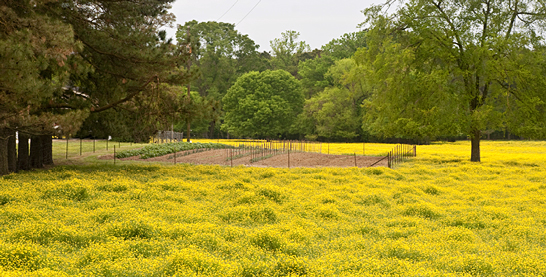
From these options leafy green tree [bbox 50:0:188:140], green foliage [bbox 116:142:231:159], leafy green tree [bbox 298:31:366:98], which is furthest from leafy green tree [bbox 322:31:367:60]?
leafy green tree [bbox 50:0:188:140]

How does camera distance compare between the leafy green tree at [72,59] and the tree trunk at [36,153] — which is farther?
the tree trunk at [36,153]

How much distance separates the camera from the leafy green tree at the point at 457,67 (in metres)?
27.8

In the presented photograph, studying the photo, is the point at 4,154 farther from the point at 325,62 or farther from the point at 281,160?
the point at 325,62

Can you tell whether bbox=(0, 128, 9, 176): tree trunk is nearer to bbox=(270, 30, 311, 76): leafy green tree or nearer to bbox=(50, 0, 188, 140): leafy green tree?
bbox=(50, 0, 188, 140): leafy green tree

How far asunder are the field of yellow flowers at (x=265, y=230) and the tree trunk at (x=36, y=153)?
534cm

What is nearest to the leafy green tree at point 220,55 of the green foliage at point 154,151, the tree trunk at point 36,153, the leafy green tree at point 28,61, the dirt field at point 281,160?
the green foliage at point 154,151

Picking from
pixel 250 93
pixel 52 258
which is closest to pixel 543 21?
pixel 52 258

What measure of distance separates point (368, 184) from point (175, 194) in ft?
26.5

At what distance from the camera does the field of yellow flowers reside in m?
6.85

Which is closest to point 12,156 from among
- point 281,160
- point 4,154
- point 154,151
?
point 4,154

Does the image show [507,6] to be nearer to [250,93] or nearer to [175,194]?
[175,194]

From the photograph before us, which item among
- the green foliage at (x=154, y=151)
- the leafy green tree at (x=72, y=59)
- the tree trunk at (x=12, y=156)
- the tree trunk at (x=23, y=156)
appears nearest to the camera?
the leafy green tree at (x=72, y=59)

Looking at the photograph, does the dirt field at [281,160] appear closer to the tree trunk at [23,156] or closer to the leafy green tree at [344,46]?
the tree trunk at [23,156]

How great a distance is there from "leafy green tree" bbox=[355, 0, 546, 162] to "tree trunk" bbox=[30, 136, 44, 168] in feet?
68.9
